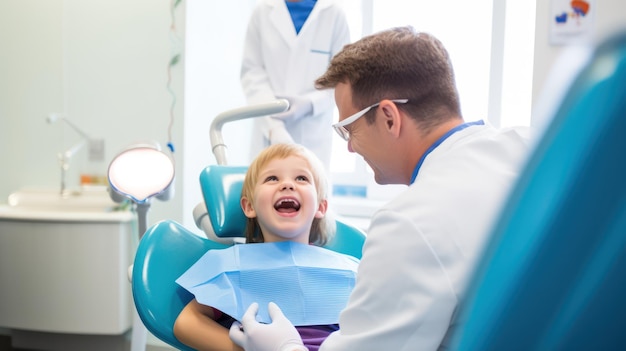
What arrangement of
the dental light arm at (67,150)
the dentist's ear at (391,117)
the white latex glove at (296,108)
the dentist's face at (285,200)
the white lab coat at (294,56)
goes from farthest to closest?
the dental light arm at (67,150)
the white lab coat at (294,56)
the white latex glove at (296,108)
the dentist's face at (285,200)
the dentist's ear at (391,117)

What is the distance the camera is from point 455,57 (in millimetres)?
3344

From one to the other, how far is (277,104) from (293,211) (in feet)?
1.09

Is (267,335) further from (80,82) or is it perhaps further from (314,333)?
(80,82)

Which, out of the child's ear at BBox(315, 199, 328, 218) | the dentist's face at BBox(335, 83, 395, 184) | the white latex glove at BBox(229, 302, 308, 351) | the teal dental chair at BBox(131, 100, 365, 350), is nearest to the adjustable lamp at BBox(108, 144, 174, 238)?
the teal dental chair at BBox(131, 100, 365, 350)

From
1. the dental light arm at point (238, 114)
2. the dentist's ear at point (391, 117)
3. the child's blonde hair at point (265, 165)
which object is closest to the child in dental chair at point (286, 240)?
the child's blonde hair at point (265, 165)

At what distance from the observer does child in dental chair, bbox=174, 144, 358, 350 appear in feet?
4.41

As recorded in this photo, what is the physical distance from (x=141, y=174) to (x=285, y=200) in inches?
17.5

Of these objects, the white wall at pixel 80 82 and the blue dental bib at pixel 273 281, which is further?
the white wall at pixel 80 82

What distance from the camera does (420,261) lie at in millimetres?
770

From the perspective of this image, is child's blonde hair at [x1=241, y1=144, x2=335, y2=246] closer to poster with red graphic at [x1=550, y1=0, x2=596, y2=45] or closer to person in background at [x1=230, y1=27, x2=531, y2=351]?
person in background at [x1=230, y1=27, x2=531, y2=351]

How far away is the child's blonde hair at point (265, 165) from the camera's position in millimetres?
1620

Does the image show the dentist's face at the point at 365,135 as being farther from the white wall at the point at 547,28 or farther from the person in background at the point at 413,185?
the white wall at the point at 547,28

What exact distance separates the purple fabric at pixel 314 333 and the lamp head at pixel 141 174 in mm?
609

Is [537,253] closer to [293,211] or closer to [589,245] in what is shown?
[589,245]
